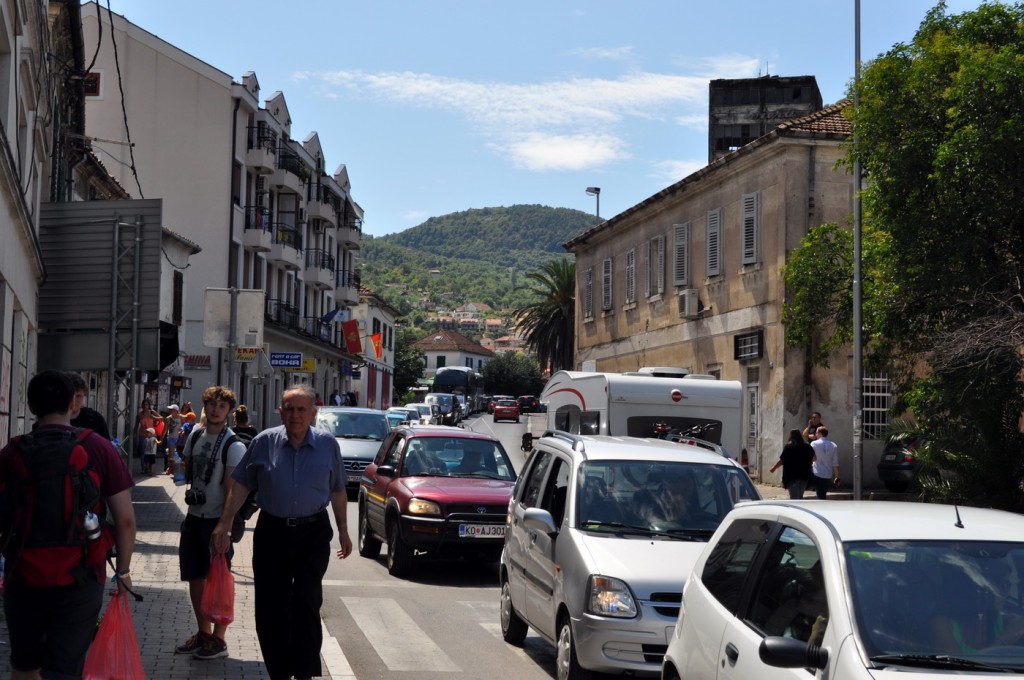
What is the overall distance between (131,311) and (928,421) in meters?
12.4

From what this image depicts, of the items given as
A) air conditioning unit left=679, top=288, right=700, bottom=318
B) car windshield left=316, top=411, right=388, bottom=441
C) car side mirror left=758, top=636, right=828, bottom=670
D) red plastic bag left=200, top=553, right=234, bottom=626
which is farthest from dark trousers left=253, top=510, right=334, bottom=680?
air conditioning unit left=679, top=288, right=700, bottom=318

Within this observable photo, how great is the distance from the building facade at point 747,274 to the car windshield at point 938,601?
22152mm

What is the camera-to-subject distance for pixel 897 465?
2692cm

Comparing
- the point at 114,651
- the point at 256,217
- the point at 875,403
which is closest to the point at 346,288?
the point at 256,217

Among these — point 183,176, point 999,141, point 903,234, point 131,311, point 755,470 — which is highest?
point 183,176

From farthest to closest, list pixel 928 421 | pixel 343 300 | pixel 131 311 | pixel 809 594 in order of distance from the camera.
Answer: pixel 343 300 < pixel 928 421 < pixel 131 311 < pixel 809 594

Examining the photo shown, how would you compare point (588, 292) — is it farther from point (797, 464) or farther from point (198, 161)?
point (797, 464)

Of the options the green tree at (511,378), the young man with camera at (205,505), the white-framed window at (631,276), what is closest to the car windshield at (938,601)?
the young man with camera at (205,505)

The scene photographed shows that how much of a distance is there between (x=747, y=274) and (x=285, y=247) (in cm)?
2870

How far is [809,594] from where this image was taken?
4938mm

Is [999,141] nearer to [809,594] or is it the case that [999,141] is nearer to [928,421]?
[928,421]

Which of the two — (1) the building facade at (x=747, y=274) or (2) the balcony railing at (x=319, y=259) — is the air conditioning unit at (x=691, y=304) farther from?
(2) the balcony railing at (x=319, y=259)

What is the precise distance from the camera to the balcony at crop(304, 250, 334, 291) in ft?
207

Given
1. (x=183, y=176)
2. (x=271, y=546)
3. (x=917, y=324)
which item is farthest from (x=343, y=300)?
(x=271, y=546)
